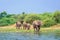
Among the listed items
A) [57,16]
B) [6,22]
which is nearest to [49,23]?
[57,16]

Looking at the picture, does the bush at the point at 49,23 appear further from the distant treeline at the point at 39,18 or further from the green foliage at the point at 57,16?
the green foliage at the point at 57,16

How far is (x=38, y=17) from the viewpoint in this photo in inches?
1937

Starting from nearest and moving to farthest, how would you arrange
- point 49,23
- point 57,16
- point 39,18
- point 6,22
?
point 49,23 → point 57,16 → point 39,18 → point 6,22

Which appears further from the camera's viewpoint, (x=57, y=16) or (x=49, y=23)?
(x=57, y=16)

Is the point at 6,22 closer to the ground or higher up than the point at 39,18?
closer to the ground

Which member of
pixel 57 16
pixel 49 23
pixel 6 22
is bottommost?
pixel 6 22

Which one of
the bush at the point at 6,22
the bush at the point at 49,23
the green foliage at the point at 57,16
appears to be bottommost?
the bush at the point at 6,22

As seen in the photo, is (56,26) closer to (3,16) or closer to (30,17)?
(30,17)

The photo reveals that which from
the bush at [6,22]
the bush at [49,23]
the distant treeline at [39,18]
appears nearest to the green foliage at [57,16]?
the distant treeline at [39,18]

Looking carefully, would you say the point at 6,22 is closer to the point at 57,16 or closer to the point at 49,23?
the point at 57,16

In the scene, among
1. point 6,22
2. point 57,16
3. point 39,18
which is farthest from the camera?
point 6,22

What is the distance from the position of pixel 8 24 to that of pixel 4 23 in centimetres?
86

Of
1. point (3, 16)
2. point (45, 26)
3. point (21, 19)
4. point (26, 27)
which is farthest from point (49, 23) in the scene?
point (3, 16)

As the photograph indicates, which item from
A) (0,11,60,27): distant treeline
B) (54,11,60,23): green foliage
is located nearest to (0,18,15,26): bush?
(0,11,60,27): distant treeline
